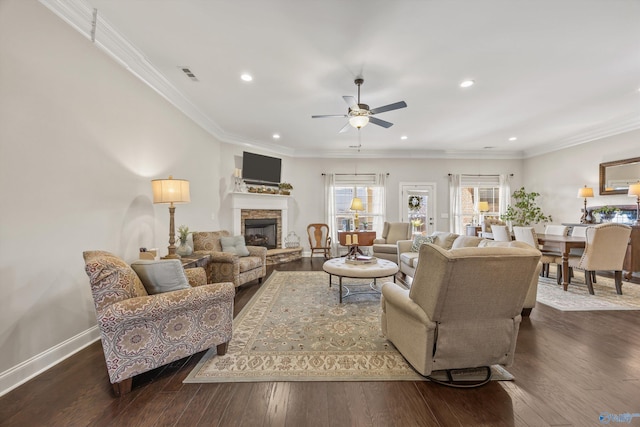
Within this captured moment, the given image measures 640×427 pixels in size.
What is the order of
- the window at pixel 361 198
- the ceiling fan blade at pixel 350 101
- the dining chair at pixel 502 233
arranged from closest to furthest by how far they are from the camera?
the ceiling fan blade at pixel 350 101 → the dining chair at pixel 502 233 → the window at pixel 361 198

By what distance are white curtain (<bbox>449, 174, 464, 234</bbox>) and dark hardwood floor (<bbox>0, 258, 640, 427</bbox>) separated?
5368 mm

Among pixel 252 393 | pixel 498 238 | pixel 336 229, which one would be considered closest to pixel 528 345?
pixel 252 393

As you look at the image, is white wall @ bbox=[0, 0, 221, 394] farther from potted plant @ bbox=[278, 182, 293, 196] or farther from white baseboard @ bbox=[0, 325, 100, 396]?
potted plant @ bbox=[278, 182, 293, 196]

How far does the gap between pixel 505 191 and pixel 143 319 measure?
865cm

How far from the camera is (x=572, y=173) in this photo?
6.04 metres

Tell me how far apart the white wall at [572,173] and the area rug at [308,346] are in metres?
5.63

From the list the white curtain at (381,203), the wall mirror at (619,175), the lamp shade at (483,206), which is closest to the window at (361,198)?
the white curtain at (381,203)

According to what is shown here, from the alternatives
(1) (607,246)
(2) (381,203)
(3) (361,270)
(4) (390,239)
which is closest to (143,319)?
(3) (361,270)

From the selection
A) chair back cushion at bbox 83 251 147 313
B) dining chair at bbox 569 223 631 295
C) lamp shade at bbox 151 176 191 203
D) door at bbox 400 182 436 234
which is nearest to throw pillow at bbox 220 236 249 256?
lamp shade at bbox 151 176 191 203

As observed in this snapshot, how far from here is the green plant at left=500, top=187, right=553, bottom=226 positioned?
661 cm

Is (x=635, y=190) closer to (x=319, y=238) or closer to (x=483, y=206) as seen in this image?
(x=483, y=206)

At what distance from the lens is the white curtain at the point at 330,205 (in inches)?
284

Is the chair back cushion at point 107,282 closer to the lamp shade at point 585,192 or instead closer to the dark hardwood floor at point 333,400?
the dark hardwood floor at point 333,400

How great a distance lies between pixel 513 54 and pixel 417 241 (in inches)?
116
